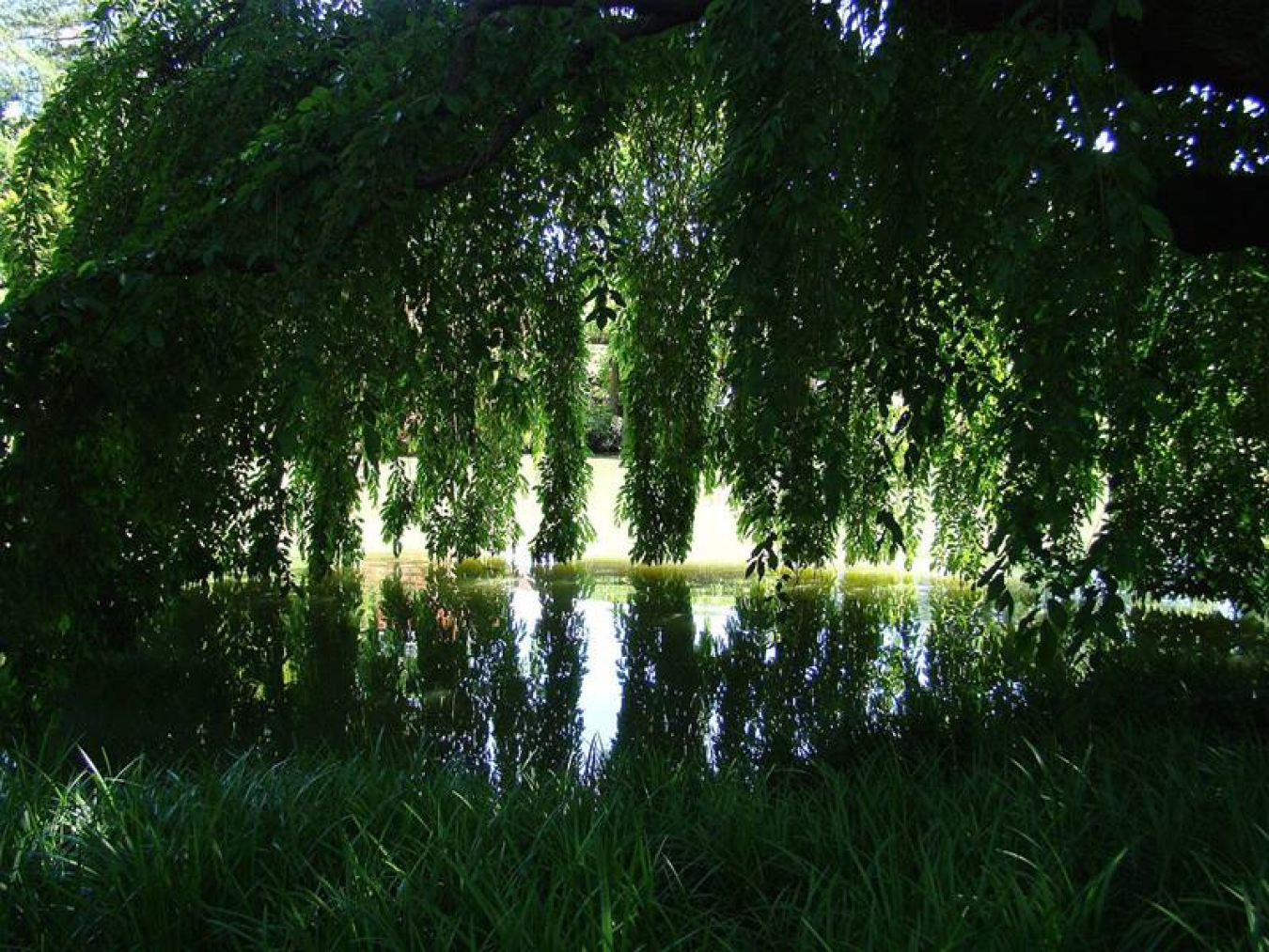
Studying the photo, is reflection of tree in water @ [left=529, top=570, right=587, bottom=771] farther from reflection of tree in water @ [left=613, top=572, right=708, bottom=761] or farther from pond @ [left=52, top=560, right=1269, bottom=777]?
reflection of tree in water @ [left=613, top=572, right=708, bottom=761]

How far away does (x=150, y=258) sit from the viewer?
2.45 meters

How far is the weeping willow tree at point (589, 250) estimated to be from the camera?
2.20 meters

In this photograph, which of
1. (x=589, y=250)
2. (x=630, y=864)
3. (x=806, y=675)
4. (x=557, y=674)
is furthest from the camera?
(x=557, y=674)

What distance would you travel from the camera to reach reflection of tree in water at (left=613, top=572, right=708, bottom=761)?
13.8 feet

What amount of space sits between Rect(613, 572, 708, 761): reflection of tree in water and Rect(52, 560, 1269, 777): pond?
17 mm

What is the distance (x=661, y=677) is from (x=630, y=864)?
3211 millimetres

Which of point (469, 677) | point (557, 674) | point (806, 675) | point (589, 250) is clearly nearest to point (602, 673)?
point (557, 674)

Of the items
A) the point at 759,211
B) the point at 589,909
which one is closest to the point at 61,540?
the point at 589,909

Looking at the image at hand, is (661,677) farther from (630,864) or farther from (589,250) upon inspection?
(630,864)

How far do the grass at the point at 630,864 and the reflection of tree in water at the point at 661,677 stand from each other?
3.14 ft

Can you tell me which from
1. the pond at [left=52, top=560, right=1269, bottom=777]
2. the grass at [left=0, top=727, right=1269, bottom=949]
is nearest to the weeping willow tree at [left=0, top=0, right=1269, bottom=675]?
the grass at [left=0, top=727, right=1269, bottom=949]

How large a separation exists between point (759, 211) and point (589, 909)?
1523 mm

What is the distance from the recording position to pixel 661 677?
522cm

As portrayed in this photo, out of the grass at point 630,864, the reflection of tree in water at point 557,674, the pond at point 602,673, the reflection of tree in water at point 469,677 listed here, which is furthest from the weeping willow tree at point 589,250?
the reflection of tree in water at point 557,674
